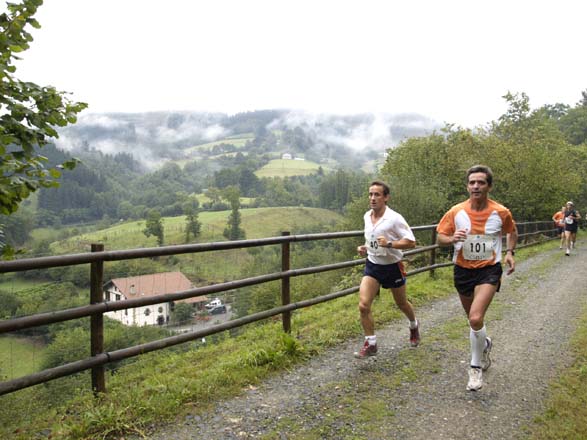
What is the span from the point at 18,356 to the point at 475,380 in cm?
422

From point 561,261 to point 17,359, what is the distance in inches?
599

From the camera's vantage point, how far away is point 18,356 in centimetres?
415

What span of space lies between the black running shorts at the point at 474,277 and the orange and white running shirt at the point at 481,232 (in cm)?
5

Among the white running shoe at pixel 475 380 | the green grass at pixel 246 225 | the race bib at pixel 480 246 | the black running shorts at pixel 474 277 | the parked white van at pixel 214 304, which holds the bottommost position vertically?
the green grass at pixel 246 225

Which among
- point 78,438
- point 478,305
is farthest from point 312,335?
point 78,438

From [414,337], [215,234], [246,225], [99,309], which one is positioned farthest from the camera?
[246,225]

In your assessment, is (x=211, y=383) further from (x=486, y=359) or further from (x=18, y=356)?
(x=486, y=359)

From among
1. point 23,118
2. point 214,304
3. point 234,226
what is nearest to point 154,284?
point 214,304

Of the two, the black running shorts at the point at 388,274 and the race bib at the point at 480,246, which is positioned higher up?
the race bib at the point at 480,246

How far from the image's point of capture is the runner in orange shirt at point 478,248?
412cm

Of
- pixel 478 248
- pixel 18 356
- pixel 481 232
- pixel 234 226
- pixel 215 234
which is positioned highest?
pixel 481 232

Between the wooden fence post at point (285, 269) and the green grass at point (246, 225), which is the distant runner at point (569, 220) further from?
the green grass at point (246, 225)

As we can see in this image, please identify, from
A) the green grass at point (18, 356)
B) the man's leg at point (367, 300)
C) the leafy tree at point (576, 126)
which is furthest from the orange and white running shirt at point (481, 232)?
the leafy tree at point (576, 126)

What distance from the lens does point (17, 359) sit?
13.5ft
